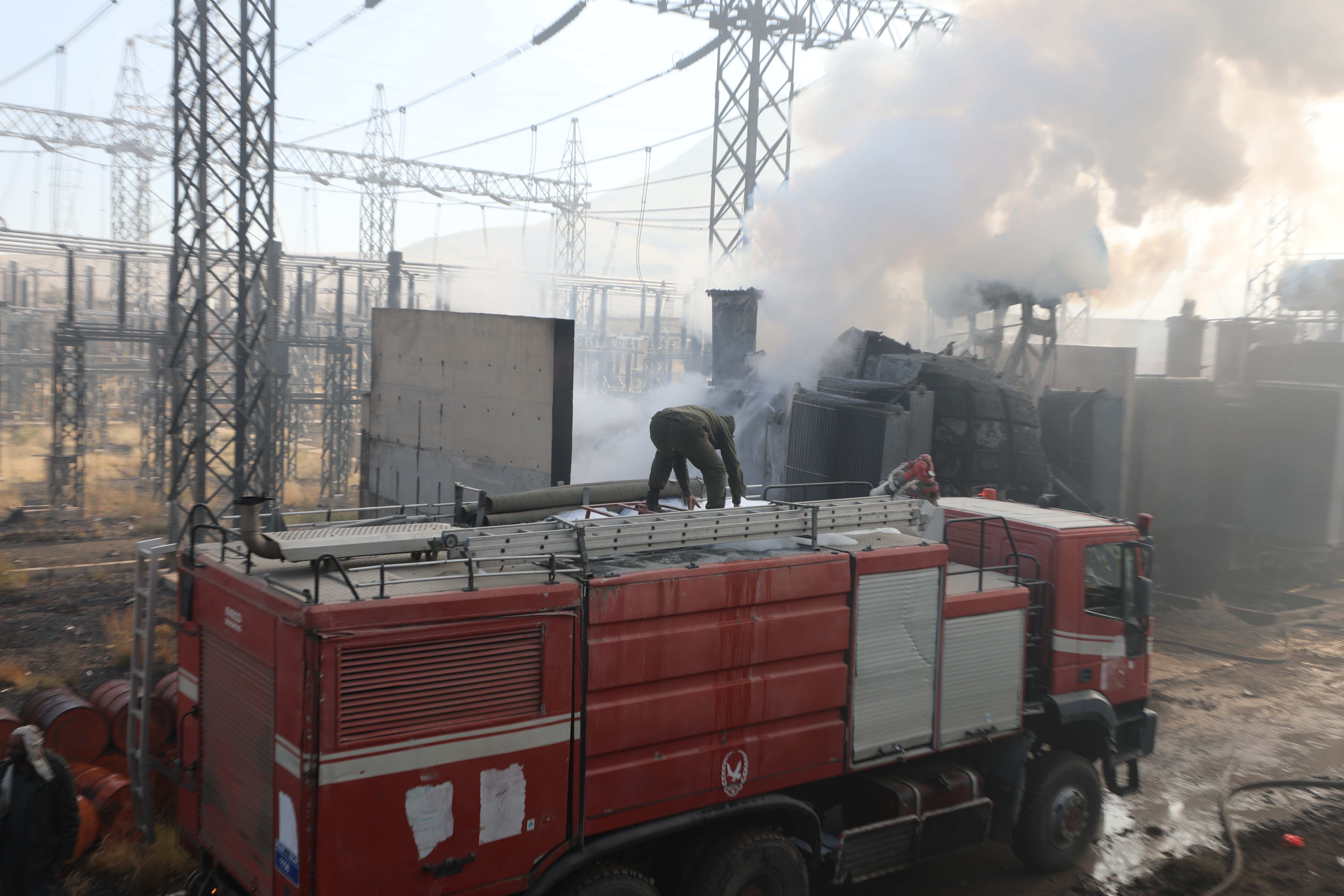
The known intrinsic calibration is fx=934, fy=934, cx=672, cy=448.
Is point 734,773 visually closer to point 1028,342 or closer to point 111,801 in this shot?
point 111,801

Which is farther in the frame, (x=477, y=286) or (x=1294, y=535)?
(x=477, y=286)

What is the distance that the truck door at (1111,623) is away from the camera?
22.1 feet

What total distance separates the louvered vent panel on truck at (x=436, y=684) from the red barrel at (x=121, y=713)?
167 inches

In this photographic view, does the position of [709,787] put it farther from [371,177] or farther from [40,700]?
[371,177]

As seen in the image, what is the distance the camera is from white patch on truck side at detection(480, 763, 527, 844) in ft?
13.3

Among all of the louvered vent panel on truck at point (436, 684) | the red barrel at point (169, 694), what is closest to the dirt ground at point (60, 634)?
the red barrel at point (169, 694)

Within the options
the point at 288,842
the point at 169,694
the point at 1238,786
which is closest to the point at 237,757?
→ the point at 288,842

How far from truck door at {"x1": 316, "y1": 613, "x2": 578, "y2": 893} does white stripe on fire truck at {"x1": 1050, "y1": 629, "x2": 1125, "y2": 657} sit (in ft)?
12.8

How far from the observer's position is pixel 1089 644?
22.2 ft

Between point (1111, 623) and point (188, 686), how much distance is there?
6073 mm

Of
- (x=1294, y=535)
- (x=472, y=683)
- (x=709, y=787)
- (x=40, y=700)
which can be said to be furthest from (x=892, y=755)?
(x=1294, y=535)

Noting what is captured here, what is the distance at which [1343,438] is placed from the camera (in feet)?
58.3

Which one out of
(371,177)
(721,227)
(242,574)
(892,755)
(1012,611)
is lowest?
(892,755)

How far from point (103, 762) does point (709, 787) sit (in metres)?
5.83
